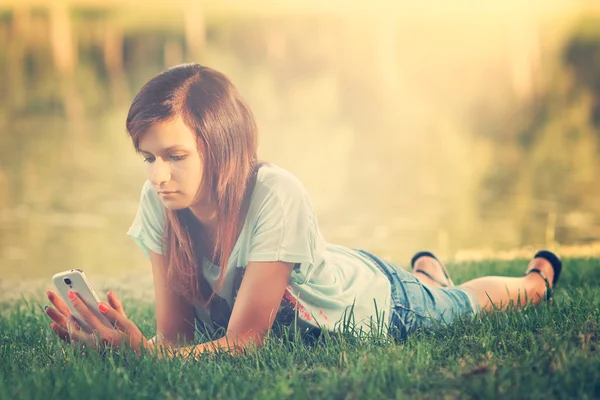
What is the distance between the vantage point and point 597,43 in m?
14.9

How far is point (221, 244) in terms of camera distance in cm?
288

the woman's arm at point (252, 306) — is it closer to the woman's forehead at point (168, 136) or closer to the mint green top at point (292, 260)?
the mint green top at point (292, 260)

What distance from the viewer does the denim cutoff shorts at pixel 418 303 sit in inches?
123

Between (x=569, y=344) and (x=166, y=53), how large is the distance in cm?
1229

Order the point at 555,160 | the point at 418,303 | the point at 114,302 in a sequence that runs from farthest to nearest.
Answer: the point at 555,160, the point at 418,303, the point at 114,302

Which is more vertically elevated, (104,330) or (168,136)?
(168,136)

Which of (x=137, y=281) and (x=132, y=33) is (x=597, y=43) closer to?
(x=132, y=33)

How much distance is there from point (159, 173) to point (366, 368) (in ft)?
3.09

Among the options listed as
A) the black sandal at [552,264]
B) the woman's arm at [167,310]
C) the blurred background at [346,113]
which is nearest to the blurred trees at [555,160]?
the blurred background at [346,113]

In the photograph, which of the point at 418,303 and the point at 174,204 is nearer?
the point at 174,204

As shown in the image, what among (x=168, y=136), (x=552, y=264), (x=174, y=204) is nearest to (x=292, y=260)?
(x=174, y=204)

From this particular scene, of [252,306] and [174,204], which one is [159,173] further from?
[252,306]

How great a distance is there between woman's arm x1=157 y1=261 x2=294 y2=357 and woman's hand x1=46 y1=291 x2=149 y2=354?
16cm

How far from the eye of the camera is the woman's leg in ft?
11.4
